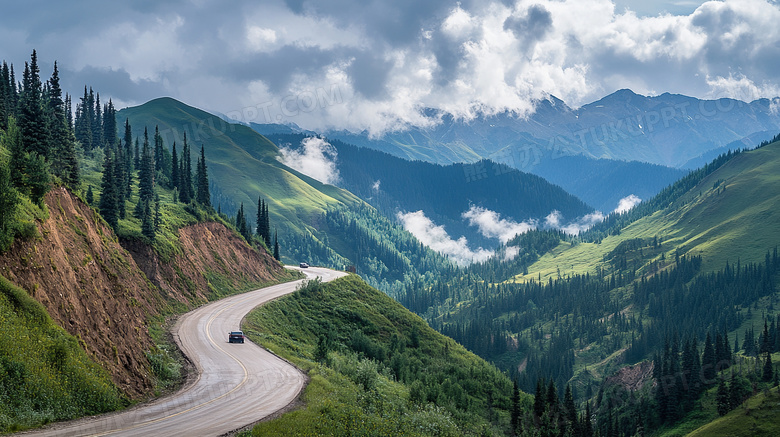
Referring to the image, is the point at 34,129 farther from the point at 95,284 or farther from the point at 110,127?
the point at 110,127

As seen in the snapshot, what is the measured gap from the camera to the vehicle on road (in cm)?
5628

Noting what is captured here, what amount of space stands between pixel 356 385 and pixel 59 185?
107 feet

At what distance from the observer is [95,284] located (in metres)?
42.5

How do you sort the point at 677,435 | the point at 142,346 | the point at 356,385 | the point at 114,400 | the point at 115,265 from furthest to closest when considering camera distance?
the point at 677,435 < the point at 115,265 < the point at 356,385 < the point at 142,346 < the point at 114,400

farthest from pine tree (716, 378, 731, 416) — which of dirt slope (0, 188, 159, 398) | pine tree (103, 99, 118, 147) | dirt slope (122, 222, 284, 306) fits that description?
pine tree (103, 99, 118, 147)

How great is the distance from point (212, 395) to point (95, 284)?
13973 mm

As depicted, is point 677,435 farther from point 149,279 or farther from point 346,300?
point 149,279

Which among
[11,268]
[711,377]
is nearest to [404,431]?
[11,268]

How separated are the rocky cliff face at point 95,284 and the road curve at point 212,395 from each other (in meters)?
3.54

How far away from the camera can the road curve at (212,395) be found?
28.9 meters

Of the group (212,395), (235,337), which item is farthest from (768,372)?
(212,395)

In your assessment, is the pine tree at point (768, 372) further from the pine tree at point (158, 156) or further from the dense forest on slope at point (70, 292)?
the pine tree at point (158, 156)

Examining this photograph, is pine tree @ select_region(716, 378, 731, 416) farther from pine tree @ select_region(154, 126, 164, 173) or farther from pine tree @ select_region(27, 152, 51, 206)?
pine tree @ select_region(154, 126, 164, 173)

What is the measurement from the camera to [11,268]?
33562 mm
